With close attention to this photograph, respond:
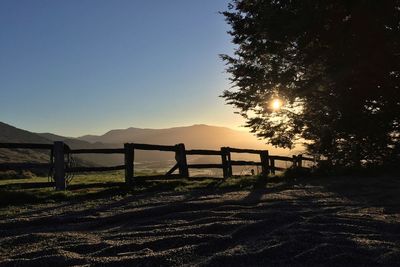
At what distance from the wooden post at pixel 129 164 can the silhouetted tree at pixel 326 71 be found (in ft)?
17.6

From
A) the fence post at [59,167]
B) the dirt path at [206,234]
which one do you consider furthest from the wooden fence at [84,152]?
the dirt path at [206,234]

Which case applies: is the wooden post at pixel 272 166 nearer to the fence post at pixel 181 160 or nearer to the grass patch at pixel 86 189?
the grass patch at pixel 86 189

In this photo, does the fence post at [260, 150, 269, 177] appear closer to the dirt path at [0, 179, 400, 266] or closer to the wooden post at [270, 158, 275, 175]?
the wooden post at [270, 158, 275, 175]

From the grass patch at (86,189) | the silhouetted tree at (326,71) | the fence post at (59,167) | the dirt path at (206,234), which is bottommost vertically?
the dirt path at (206,234)

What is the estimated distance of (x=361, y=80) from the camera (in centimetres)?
1450

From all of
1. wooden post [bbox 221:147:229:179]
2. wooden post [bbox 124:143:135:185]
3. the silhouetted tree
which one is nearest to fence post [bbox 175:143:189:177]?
wooden post [bbox 221:147:229:179]

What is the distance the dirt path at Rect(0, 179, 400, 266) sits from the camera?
4684mm

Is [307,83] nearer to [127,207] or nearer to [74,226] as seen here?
[127,207]

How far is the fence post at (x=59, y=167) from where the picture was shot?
11.9 metres

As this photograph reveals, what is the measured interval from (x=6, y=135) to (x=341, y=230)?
95.7 meters

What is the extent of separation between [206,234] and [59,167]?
7.47m

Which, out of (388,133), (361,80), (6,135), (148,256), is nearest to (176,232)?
(148,256)

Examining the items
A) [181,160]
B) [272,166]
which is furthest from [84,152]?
[272,166]

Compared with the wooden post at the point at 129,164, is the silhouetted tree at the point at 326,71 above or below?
above
